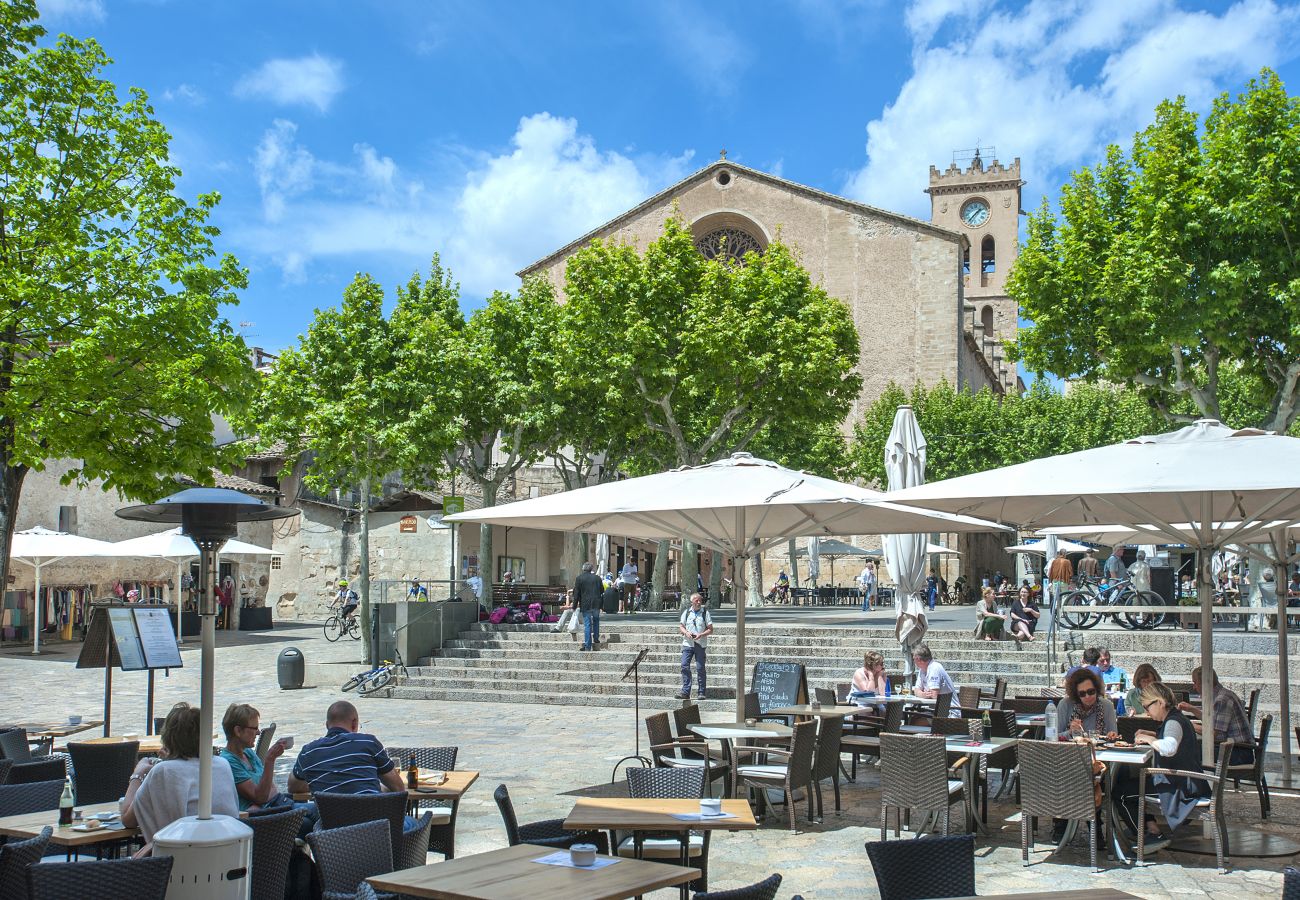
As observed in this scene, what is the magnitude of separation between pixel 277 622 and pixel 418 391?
604 inches

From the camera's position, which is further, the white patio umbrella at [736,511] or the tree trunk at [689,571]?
the tree trunk at [689,571]

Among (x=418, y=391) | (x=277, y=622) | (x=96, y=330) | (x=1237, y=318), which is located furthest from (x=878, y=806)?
(x=277, y=622)

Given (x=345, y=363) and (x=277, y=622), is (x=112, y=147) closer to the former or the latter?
(x=345, y=363)

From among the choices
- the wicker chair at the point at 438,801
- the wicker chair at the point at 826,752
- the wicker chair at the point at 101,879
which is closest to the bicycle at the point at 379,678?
the wicker chair at the point at 438,801

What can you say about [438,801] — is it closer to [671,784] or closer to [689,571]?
[671,784]

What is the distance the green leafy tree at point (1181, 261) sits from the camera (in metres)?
18.3

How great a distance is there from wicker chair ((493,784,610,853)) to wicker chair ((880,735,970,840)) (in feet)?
8.19

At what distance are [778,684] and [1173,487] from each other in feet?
17.7

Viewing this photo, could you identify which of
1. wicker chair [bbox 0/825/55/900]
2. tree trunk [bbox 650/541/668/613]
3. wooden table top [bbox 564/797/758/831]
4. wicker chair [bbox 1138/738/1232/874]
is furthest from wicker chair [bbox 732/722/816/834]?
tree trunk [bbox 650/541/668/613]

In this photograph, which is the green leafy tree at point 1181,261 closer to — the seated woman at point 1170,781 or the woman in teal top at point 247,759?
the seated woman at point 1170,781

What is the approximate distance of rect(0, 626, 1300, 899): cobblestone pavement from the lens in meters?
7.29

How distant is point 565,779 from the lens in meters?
10.8

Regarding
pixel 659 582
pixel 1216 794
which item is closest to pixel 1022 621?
pixel 1216 794

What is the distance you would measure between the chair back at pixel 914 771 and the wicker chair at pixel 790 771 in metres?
0.76
